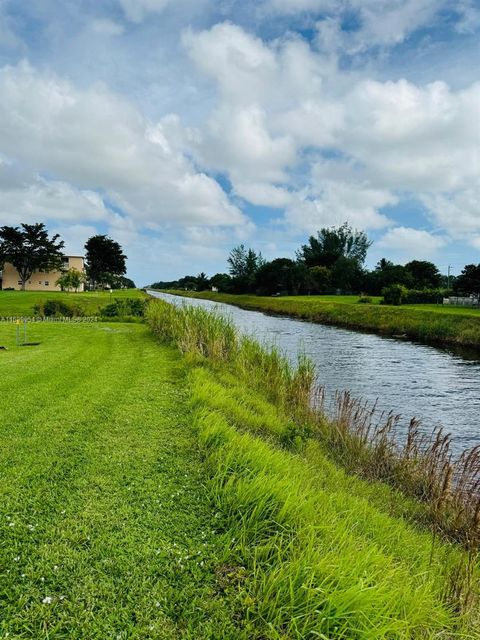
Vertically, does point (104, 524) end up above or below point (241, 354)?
below

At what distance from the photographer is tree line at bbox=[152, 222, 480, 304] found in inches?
2074

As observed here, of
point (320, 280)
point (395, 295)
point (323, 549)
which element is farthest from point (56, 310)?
point (320, 280)

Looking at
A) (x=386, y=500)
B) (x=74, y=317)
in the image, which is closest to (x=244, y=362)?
(x=386, y=500)

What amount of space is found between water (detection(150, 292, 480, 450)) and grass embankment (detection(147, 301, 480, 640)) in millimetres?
4676

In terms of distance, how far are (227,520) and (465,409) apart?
10.3 meters

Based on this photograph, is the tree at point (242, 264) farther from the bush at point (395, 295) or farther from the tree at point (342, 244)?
the bush at point (395, 295)

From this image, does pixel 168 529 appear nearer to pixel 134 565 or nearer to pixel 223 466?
pixel 134 565

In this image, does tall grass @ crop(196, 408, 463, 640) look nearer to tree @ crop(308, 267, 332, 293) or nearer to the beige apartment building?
the beige apartment building

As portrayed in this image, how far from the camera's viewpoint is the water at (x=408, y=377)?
37.5ft

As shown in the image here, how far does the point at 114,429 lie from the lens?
6.80m

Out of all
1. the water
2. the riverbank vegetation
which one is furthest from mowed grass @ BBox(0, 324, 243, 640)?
the water

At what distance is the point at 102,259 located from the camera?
318 feet

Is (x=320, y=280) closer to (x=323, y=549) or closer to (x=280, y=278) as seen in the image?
(x=280, y=278)

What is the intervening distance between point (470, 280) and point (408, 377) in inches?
1259
